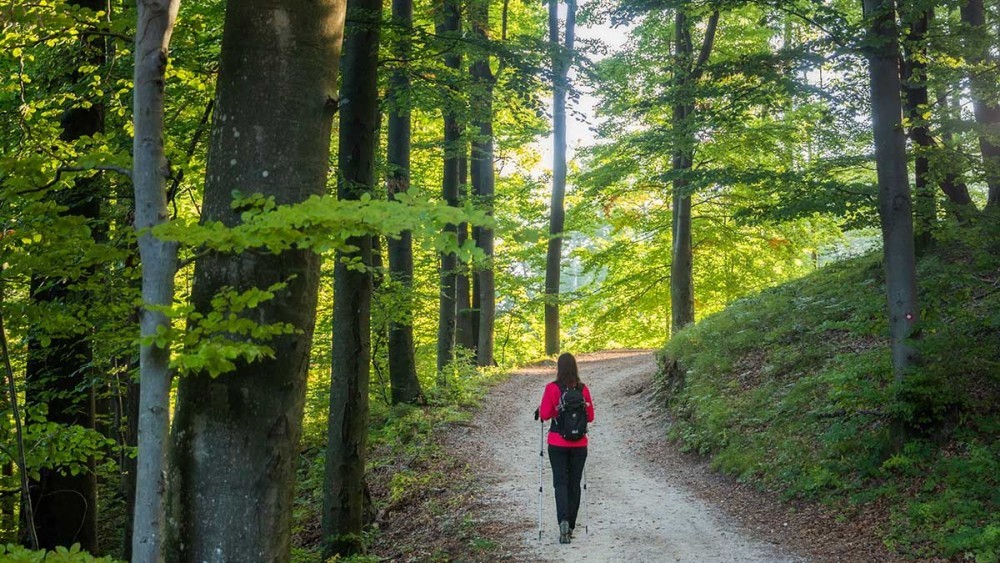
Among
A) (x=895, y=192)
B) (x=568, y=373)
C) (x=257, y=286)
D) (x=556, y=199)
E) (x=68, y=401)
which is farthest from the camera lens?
(x=556, y=199)

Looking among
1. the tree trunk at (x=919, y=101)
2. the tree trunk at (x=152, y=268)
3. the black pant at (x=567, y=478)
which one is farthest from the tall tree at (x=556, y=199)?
the tree trunk at (x=152, y=268)

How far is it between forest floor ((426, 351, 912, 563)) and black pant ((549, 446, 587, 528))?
318 mm

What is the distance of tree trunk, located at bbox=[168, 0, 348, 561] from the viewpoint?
13.2 feet

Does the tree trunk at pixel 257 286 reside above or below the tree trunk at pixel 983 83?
below

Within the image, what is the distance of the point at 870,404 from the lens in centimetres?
934

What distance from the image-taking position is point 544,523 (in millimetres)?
8555

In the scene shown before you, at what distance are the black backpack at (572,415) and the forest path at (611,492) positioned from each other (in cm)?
115

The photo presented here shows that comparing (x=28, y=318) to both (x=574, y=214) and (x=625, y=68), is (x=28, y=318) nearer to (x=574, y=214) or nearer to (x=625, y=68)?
(x=625, y=68)

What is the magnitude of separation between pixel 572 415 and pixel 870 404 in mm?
4222

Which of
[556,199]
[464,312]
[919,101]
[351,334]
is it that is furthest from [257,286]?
[556,199]

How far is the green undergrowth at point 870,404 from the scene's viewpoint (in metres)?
7.22

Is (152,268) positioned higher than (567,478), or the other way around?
(152,268)

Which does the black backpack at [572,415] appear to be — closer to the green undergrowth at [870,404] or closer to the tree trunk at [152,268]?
the green undergrowth at [870,404]

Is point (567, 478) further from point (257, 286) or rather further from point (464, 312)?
point (464, 312)
